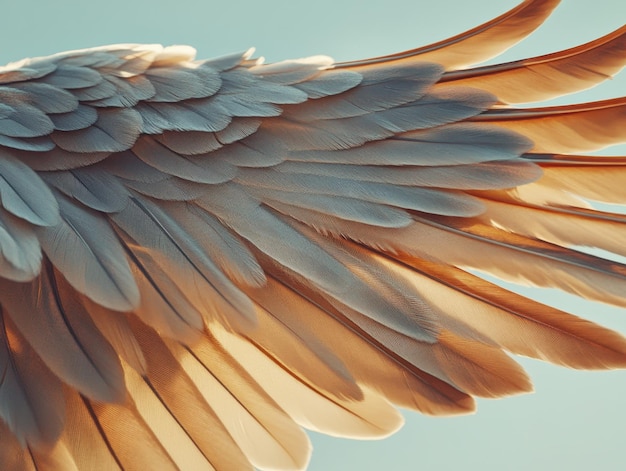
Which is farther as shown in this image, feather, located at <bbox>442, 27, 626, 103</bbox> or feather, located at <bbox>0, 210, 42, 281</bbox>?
feather, located at <bbox>442, 27, 626, 103</bbox>

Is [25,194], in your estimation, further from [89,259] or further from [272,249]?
[272,249]

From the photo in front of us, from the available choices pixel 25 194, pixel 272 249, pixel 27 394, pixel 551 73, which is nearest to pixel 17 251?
pixel 25 194

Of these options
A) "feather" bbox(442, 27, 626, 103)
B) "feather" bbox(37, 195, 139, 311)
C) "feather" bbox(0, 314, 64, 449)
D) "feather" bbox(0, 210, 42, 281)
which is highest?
"feather" bbox(442, 27, 626, 103)

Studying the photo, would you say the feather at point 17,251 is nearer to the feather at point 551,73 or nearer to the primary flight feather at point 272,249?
the primary flight feather at point 272,249

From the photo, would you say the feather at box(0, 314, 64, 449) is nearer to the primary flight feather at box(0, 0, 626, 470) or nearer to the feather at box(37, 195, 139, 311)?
the primary flight feather at box(0, 0, 626, 470)

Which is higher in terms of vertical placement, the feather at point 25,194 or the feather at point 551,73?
the feather at point 551,73

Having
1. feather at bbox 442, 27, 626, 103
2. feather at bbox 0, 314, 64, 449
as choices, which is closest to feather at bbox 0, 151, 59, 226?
feather at bbox 0, 314, 64, 449

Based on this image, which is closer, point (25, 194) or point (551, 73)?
point (25, 194)

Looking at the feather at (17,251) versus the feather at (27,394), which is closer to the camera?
the feather at (17,251)

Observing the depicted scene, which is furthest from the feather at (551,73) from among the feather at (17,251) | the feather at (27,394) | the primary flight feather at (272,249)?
the feather at (27,394)
